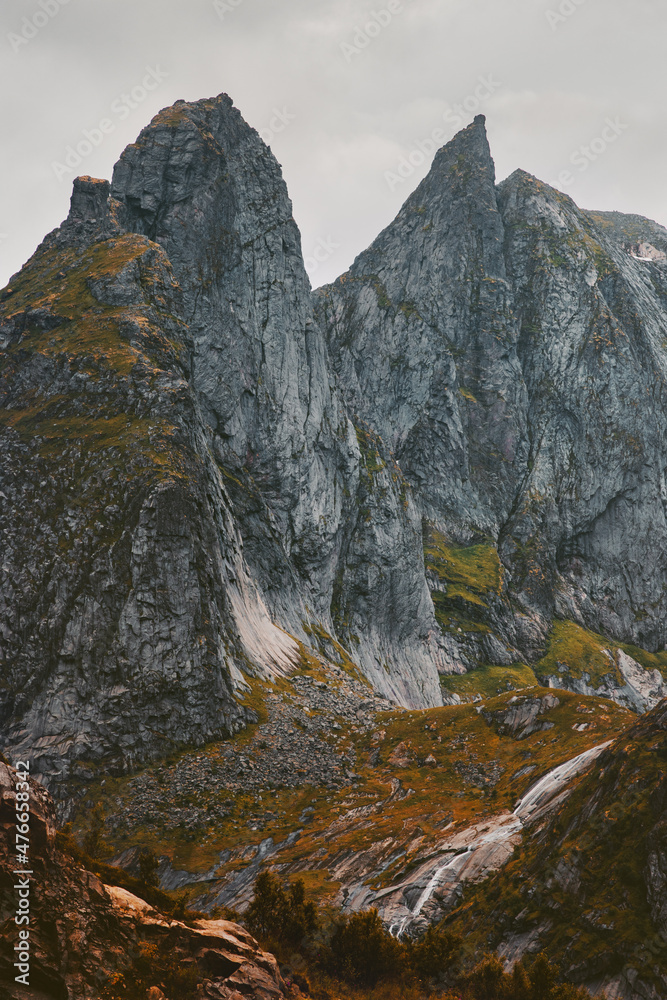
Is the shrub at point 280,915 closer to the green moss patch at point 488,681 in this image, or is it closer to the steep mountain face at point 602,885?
the steep mountain face at point 602,885

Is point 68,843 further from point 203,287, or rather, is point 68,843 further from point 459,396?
point 459,396

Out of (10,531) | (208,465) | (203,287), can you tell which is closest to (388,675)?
(208,465)

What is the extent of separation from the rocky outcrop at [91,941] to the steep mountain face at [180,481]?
31.6 meters

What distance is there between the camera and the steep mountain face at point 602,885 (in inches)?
801

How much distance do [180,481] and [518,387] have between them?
387 ft

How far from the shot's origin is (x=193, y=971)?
50.7 feet

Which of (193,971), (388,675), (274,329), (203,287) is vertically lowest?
(388,675)

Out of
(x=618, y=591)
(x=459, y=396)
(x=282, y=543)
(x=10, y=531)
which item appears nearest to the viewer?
(x=10, y=531)

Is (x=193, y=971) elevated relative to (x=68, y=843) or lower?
lower

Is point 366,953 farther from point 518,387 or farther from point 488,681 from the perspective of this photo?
point 518,387

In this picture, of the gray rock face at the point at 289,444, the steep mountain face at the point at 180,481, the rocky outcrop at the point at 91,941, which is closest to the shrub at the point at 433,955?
the rocky outcrop at the point at 91,941

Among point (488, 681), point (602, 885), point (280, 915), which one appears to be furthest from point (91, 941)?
point (488, 681)

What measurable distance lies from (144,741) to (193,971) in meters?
34.4
